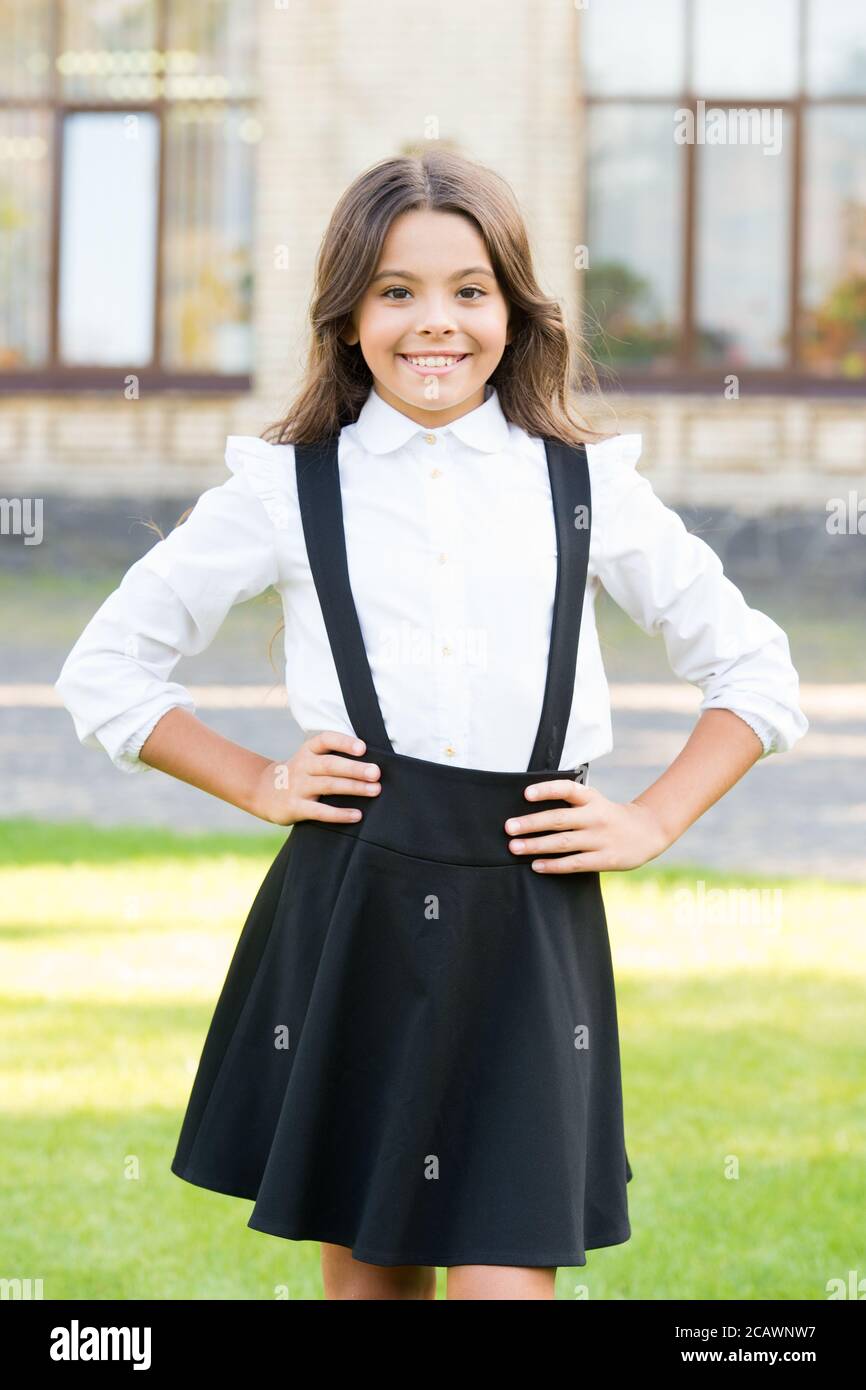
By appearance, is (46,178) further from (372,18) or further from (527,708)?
(527,708)

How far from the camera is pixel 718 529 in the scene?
15406 mm

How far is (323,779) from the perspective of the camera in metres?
2.33

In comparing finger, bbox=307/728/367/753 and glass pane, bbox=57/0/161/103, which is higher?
glass pane, bbox=57/0/161/103

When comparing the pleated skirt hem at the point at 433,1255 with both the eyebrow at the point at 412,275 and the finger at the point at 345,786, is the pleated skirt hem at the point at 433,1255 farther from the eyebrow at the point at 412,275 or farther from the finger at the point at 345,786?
the eyebrow at the point at 412,275

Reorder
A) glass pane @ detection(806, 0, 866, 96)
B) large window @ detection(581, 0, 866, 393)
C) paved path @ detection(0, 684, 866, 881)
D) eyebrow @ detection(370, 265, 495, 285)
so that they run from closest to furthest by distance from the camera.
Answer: eyebrow @ detection(370, 265, 495, 285) → paved path @ detection(0, 684, 866, 881) → glass pane @ detection(806, 0, 866, 96) → large window @ detection(581, 0, 866, 393)

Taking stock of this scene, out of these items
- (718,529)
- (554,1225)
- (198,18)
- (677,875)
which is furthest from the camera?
(198,18)

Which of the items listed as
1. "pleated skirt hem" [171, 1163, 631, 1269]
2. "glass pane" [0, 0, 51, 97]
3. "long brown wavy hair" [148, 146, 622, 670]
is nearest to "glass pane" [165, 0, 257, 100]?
"glass pane" [0, 0, 51, 97]

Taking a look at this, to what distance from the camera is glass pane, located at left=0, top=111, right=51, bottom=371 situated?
56.0 ft

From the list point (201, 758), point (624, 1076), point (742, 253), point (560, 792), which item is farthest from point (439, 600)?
point (742, 253)

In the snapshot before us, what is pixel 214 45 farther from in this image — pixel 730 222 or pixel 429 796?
pixel 429 796

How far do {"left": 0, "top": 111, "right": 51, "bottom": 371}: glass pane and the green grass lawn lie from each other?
11177 mm

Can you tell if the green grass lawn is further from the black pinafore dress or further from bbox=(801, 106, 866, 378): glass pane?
bbox=(801, 106, 866, 378): glass pane

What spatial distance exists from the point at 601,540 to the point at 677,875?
4.13m

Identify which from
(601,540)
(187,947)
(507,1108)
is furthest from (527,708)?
(187,947)
